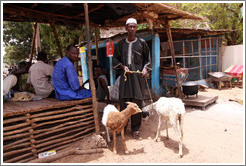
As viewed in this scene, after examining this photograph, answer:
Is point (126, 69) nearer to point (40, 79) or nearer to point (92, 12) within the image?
point (40, 79)

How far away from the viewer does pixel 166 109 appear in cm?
329

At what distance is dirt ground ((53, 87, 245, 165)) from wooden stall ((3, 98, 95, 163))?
47 cm

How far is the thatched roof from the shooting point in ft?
13.9

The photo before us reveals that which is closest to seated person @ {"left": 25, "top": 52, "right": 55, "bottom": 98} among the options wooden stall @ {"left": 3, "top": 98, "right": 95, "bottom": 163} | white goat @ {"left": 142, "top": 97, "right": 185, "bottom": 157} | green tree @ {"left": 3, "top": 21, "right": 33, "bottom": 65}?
wooden stall @ {"left": 3, "top": 98, "right": 95, "bottom": 163}

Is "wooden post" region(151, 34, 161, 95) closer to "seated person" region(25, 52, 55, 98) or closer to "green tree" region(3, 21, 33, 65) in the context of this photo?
"seated person" region(25, 52, 55, 98)

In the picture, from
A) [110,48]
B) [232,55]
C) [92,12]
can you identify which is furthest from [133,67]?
[232,55]

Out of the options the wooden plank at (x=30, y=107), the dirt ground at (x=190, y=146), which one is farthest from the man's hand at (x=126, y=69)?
the dirt ground at (x=190, y=146)

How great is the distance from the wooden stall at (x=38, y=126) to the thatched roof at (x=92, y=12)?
2313mm

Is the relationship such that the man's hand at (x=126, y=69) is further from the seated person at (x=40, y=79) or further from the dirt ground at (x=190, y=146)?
the seated person at (x=40, y=79)

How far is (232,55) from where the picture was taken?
36.7 ft

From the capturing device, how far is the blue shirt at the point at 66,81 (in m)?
3.58

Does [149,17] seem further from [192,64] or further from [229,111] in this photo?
[192,64]

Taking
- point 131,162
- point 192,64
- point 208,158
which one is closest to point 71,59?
point 131,162

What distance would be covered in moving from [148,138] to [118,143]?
2.37 ft
